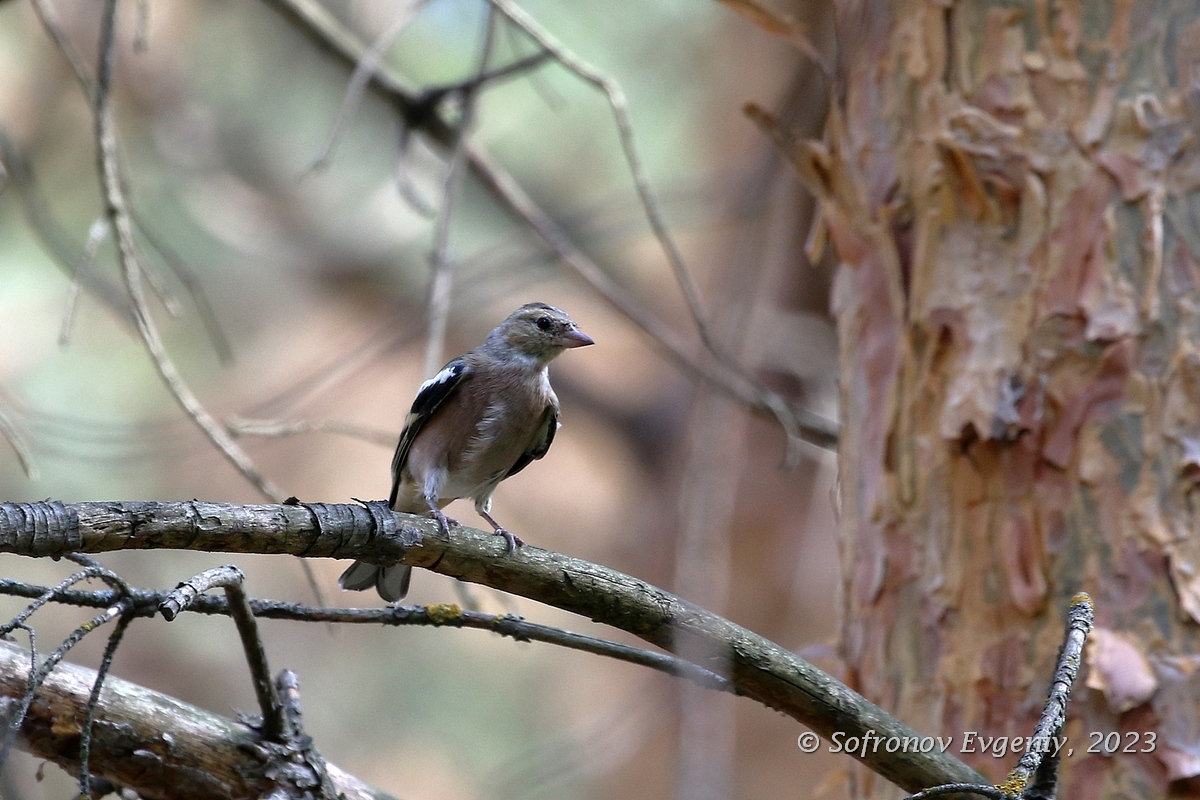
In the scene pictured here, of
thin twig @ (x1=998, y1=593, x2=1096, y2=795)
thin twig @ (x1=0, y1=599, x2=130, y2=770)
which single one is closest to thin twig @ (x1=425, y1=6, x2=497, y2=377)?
thin twig @ (x1=0, y1=599, x2=130, y2=770)

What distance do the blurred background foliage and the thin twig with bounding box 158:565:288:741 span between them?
5675 mm

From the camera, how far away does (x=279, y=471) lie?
1030cm

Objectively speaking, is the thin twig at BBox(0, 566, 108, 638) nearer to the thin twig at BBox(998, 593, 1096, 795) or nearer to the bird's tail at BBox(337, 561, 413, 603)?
the thin twig at BBox(998, 593, 1096, 795)

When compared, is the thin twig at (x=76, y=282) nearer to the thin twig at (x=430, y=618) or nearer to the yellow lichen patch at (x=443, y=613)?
the thin twig at (x=430, y=618)

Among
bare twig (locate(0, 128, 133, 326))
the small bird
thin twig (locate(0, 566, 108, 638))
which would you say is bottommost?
thin twig (locate(0, 566, 108, 638))

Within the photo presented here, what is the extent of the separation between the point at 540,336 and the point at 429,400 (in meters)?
0.69

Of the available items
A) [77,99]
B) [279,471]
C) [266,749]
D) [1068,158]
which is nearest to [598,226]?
[279,471]

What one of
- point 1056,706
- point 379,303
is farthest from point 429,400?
point 379,303

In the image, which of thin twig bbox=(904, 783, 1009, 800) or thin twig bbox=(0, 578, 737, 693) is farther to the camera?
thin twig bbox=(0, 578, 737, 693)

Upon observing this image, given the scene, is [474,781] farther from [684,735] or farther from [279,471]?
[684,735]

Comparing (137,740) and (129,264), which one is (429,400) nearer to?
(129,264)

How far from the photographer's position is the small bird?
496 cm

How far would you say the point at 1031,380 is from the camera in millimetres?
4051

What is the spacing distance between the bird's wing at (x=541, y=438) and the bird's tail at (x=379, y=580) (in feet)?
2.43
